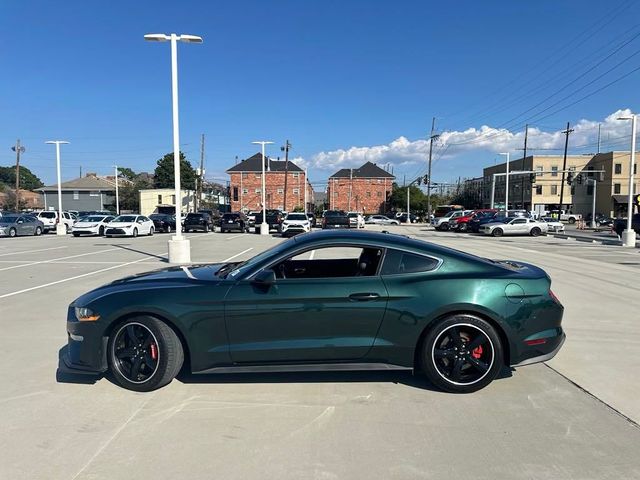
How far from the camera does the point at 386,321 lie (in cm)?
420

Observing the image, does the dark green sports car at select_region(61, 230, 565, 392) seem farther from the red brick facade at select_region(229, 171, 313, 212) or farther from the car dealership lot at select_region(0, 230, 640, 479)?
the red brick facade at select_region(229, 171, 313, 212)

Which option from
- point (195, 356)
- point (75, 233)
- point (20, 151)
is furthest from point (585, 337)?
point (20, 151)

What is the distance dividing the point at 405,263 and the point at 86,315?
2916mm

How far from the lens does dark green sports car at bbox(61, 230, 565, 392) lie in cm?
418

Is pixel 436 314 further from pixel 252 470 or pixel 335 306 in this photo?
pixel 252 470

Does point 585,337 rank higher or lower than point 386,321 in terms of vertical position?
lower

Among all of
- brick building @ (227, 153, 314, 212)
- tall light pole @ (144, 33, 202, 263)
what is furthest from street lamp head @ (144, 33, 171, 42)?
brick building @ (227, 153, 314, 212)

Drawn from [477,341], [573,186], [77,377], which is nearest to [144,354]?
[77,377]

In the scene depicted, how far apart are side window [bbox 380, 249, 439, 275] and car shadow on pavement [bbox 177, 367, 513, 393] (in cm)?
110

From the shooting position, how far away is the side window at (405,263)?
172 inches

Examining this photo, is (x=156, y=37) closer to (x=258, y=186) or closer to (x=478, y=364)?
(x=478, y=364)

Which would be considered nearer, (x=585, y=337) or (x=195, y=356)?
(x=195, y=356)

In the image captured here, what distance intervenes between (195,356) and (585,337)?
505 centimetres

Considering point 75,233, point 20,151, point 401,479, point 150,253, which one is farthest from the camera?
point 20,151
